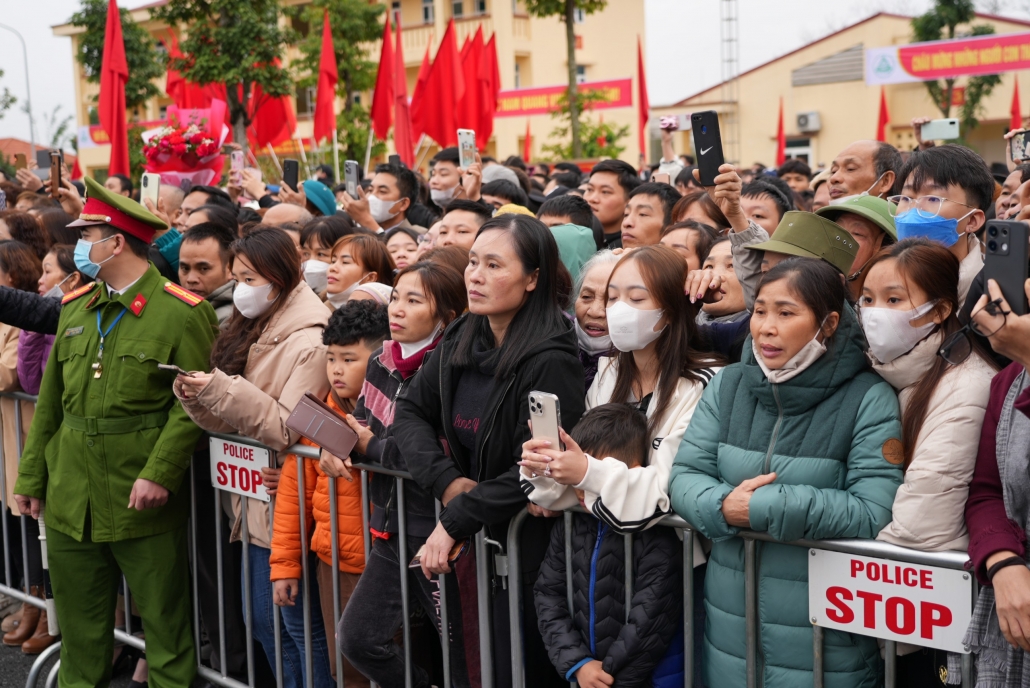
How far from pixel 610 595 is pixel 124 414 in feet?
8.00

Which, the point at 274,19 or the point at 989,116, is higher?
the point at 274,19

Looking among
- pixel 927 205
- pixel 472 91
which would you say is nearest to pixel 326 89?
pixel 472 91

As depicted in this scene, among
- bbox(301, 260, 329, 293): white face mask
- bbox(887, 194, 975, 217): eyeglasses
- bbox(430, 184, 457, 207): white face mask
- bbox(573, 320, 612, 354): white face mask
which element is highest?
bbox(887, 194, 975, 217): eyeglasses

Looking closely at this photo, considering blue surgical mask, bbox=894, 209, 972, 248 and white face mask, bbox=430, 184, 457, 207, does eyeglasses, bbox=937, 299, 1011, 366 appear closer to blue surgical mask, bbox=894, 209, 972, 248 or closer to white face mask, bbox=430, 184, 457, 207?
blue surgical mask, bbox=894, 209, 972, 248

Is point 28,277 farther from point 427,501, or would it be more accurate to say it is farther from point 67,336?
point 427,501

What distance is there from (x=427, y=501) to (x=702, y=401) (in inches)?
42.9

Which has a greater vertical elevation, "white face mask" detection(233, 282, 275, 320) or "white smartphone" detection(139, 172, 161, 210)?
"white smartphone" detection(139, 172, 161, 210)

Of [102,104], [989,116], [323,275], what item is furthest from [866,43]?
[323,275]

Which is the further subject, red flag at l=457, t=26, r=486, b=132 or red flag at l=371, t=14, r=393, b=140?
red flag at l=457, t=26, r=486, b=132

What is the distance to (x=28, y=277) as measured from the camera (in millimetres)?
5758

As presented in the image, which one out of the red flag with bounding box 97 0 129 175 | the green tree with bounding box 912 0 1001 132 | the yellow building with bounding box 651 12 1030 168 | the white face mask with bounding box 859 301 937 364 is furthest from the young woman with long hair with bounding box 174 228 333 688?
the yellow building with bounding box 651 12 1030 168

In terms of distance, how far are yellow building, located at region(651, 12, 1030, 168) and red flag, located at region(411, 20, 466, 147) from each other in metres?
23.0

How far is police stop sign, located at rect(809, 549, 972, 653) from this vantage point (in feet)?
8.45

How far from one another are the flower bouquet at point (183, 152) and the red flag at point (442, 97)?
5481 millimetres
